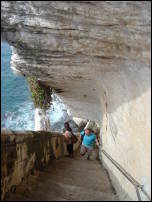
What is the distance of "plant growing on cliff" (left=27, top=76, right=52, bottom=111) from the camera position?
39.0 feet

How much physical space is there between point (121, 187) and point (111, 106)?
3.24 m

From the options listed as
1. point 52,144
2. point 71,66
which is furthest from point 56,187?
point 52,144

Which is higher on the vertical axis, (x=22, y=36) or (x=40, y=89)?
(x=22, y=36)

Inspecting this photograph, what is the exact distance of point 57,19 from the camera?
20.6 ft

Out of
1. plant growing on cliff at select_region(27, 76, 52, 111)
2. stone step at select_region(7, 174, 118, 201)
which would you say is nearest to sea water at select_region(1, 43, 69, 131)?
plant growing on cliff at select_region(27, 76, 52, 111)

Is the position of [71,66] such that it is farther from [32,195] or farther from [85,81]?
[32,195]

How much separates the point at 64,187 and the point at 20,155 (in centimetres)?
120

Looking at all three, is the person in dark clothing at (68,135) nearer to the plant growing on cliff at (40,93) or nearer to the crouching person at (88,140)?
the crouching person at (88,140)

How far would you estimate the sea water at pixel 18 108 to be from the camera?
1074 inches

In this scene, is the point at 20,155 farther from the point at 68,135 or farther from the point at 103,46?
the point at 68,135

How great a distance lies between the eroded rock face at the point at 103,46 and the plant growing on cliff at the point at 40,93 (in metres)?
3.41

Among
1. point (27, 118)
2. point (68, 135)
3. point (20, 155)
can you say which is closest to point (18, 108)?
point (27, 118)

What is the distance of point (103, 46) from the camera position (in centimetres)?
650

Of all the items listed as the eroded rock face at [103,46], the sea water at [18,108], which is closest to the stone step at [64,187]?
the eroded rock face at [103,46]
